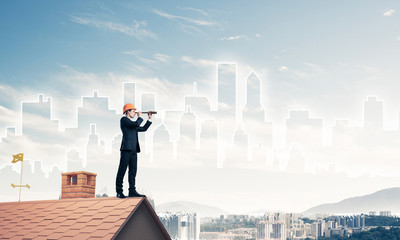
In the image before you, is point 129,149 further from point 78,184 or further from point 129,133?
point 78,184

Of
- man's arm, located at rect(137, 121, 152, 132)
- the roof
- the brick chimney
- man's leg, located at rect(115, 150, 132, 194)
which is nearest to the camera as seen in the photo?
the roof

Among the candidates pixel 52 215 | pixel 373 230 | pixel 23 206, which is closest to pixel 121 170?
pixel 52 215

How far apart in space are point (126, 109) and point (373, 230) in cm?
20339

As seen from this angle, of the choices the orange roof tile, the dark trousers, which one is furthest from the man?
the orange roof tile

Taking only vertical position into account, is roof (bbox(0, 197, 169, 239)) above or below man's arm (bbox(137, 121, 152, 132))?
below

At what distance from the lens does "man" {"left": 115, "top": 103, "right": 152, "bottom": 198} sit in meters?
14.7

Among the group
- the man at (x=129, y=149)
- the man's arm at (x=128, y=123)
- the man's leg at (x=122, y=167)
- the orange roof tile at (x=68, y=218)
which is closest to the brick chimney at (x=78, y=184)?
the orange roof tile at (x=68, y=218)

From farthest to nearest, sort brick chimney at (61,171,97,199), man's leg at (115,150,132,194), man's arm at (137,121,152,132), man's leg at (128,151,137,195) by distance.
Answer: brick chimney at (61,171,97,199) < man's arm at (137,121,152,132) < man's leg at (128,151,137,195) < man's leg at (115,150,132,194)

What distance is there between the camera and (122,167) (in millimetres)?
14633

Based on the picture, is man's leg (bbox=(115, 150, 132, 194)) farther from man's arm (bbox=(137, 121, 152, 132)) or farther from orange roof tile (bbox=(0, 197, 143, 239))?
man's arm (bbox=(137, 121, 152, 132))

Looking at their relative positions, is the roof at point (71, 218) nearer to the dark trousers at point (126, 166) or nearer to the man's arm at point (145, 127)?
the dark trousers at point (126, 166)

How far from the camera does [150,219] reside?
15.0 m

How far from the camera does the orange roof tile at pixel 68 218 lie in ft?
43.3

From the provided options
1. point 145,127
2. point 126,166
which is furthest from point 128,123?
point 126,166
